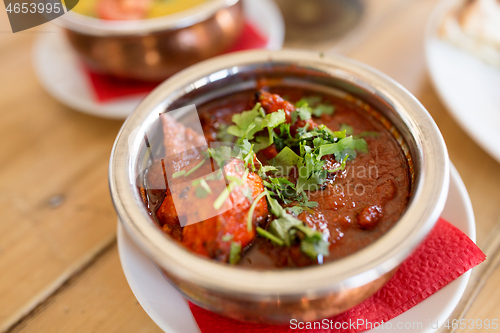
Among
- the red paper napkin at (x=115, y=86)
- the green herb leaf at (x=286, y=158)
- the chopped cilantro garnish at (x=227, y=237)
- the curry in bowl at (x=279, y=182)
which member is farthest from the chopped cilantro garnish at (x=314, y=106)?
the red paper napkin at (x=115, y=86)

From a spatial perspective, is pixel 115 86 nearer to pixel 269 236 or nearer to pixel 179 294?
pixel 179 294

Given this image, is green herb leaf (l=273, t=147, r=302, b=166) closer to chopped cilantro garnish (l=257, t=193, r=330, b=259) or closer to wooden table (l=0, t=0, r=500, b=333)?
chopped cilantro garnish (l=257, t=193, r=330, b=259)

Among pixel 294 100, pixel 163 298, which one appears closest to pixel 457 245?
pixel 294 100

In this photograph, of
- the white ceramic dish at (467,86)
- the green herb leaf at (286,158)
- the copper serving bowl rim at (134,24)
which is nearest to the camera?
the green herb leaf at (286,158)

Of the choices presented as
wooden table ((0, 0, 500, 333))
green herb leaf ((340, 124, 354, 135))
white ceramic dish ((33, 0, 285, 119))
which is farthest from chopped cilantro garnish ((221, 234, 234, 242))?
white ceramic dish ((33, 0, 285, 119))

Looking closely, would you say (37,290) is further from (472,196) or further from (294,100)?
(472,196)

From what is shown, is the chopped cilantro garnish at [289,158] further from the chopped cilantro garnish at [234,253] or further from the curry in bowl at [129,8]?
the curry in bowl at [129,8]
